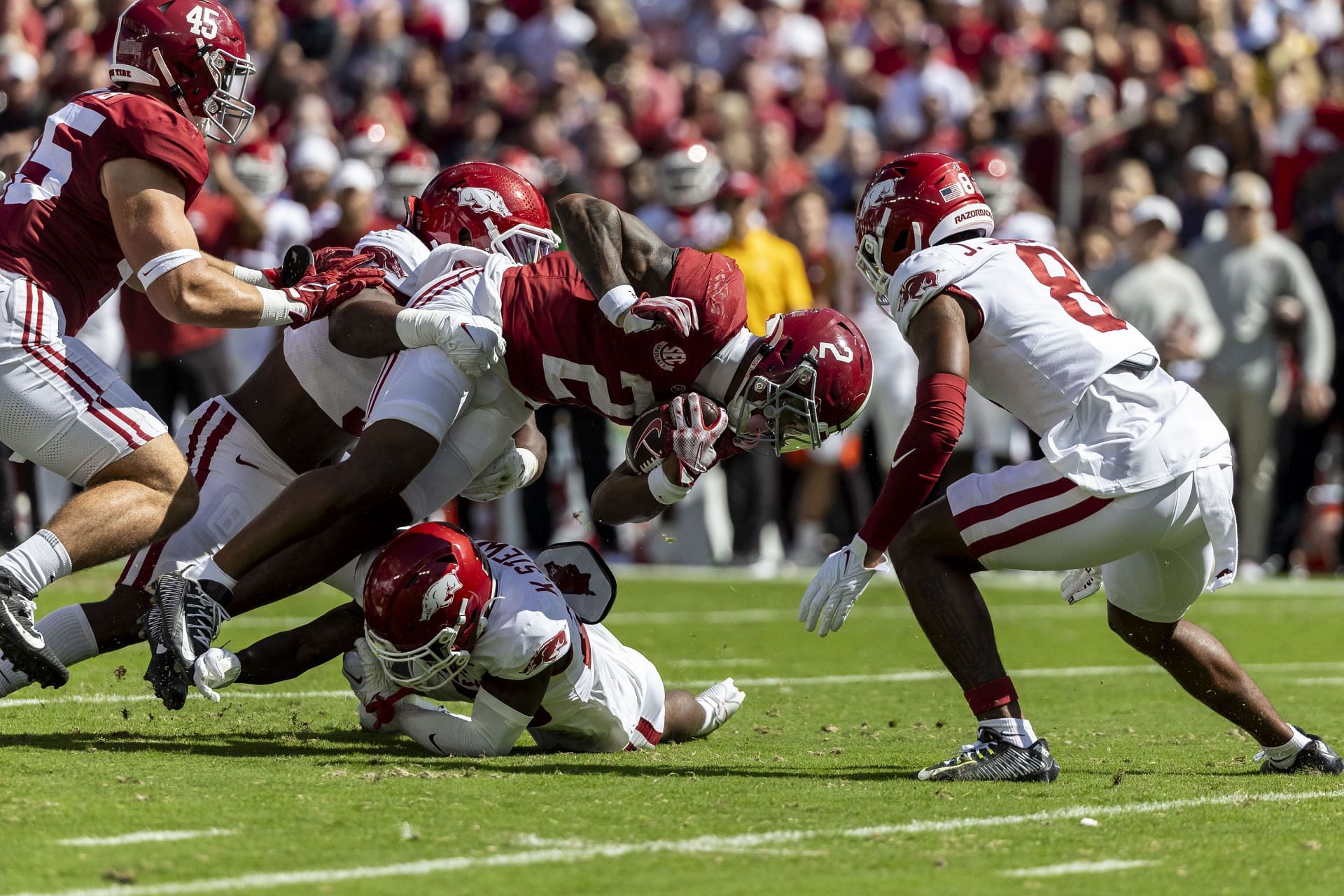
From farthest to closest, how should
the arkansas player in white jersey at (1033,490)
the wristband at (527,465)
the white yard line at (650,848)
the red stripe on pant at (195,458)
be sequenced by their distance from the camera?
1. the wristband at (527,465)
2. the red stripe on pant at (195,458)
3. the arkansas player in white jersey at (1033,490)
4. the white yard line at (650,848)

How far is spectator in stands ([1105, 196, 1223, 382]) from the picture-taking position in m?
10.3

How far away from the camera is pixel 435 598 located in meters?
4.66

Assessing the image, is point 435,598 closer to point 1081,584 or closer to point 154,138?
point 154,138

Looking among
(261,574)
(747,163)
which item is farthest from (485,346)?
(747,163)

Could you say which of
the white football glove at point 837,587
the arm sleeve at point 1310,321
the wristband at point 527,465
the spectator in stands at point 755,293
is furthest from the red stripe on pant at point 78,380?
the arm sleeve at point 1310,321

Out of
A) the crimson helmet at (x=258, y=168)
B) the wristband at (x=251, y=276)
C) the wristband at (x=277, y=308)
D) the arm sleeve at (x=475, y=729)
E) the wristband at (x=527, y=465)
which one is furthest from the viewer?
the crimson helmet at (x=258, y=168)

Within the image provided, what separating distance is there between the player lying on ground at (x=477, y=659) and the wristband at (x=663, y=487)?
0.29 m

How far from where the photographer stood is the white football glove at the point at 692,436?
4.96m

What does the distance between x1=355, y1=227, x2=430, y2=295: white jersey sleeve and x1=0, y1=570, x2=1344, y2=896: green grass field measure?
136 cm

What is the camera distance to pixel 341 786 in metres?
Answer: 4.29

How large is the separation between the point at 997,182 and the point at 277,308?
595 centimetres

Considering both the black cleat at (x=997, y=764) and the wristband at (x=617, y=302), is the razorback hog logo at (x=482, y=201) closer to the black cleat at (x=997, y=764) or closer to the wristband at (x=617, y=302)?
the wristband at (x=617, y=302)

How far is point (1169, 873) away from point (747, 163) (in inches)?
361

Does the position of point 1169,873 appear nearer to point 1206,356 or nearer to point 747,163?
point 1206,356
